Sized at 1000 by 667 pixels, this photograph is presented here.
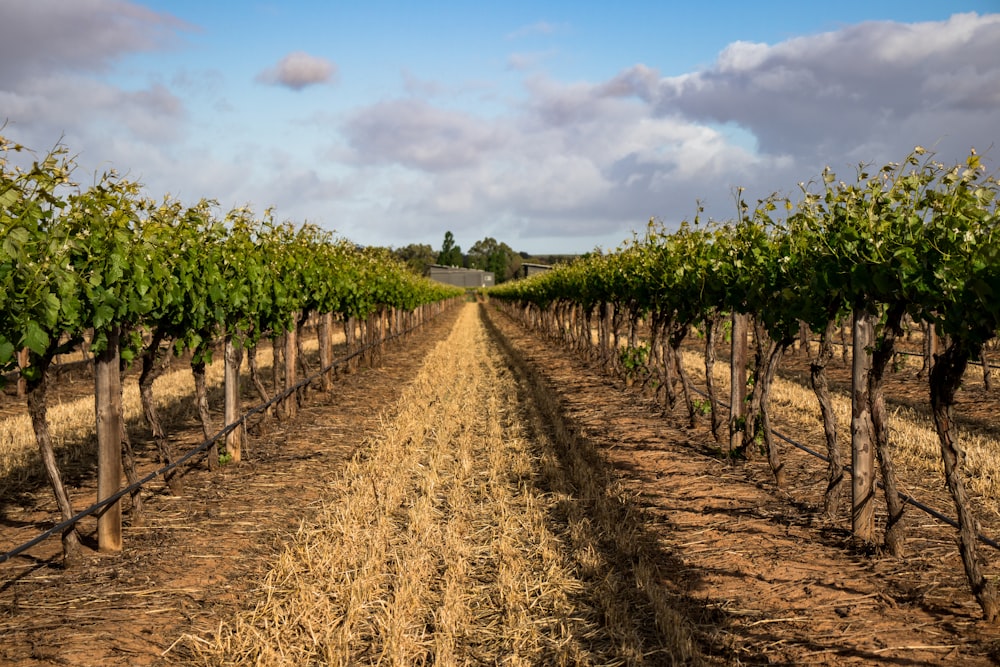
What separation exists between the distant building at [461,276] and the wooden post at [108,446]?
392 feet

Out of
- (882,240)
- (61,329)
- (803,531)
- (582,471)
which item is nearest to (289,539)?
(61,329)

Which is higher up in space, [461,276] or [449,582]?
[461,276]

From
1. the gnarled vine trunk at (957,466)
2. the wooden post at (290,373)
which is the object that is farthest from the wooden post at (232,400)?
the gnarled vine trunk at (957,466)

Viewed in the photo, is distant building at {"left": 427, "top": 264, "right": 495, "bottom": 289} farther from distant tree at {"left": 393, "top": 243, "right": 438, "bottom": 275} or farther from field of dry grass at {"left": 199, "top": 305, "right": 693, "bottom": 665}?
field of dry grass at {"left": 199, "top": 305, "right": 693, "bottom": 665}

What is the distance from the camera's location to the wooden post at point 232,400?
8992 millimetres

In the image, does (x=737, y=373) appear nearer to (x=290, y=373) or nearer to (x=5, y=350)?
(x=290, y=373)

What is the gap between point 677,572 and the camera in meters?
5.67

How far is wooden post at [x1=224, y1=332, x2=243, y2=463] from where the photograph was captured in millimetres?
8992

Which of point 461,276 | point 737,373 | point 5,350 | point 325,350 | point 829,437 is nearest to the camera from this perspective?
point 5,350

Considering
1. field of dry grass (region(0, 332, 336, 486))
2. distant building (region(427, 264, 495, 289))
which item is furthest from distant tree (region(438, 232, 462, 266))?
field of dry grass (region(0, 332, 336, 486))

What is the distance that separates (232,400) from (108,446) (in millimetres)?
3197

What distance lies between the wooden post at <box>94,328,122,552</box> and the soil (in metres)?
0.20

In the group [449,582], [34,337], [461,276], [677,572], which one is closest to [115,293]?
[34,337]

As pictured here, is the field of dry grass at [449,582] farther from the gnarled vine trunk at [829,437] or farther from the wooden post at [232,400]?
the gnarled vine trunk at [829,437]
